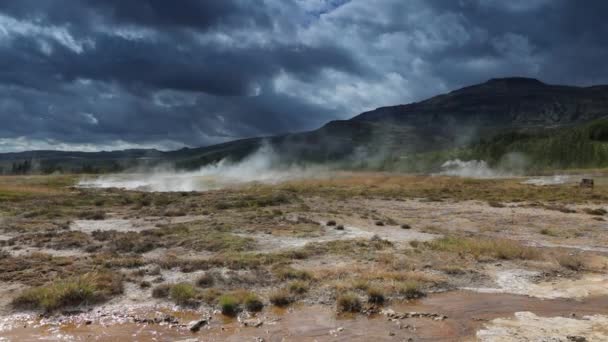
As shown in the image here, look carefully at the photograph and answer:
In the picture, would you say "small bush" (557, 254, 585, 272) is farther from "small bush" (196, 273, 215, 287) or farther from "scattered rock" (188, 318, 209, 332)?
"scattered rock" (188, 318, 209, 332)

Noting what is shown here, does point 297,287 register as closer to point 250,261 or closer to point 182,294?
point 182,294

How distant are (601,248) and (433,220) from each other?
15.7m

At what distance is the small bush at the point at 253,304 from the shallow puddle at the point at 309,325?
0.36 metres

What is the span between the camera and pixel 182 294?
1550cm

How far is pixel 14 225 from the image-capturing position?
3372 cm

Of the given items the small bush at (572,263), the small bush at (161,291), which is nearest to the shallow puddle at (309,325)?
the small bush at (161,291)

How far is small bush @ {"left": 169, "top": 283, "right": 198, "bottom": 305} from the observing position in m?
15.3

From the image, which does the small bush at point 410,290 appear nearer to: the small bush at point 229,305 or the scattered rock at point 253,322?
the scattered rock at point 253,322

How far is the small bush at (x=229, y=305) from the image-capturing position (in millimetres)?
14422

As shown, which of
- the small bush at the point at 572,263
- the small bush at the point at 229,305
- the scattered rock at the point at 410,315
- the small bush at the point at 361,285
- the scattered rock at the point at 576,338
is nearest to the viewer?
the scattered rock at the point at 576,338

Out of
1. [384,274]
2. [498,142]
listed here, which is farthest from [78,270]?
[498,142]

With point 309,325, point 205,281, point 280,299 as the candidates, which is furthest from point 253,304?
point 205,281

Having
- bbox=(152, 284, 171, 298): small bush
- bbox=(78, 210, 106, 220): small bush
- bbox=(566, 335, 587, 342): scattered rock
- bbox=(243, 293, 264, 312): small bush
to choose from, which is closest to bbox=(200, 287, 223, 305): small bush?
bbox=(243, 293, 264, 312): small bush

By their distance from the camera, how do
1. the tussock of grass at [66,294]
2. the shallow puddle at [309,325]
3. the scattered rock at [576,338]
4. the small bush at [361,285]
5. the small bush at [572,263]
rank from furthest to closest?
the small bush at [572,263] → the small bush at [361,285] → the tussock of grass at [66,294] → the shallow puddle at [309,325] → the scattered rock at [576,338]
